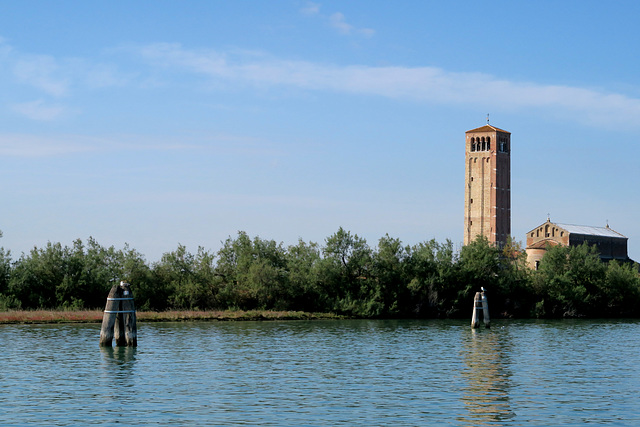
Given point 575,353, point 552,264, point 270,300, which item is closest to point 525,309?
point 552,264

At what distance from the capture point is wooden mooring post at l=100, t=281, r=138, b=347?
125 feet

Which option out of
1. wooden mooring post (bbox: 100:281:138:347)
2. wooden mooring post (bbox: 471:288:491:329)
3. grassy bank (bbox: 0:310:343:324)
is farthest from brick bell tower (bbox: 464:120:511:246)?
wooden mooring post (bbox: 100:281:138:347)

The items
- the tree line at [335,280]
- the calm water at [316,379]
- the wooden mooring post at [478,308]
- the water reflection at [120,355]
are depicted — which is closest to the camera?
the calm water at [316,379]

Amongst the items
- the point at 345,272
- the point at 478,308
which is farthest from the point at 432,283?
the point at 478,308

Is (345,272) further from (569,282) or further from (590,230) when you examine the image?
(590,230)

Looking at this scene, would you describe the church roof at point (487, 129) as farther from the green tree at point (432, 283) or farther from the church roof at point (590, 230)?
the green tree at point (432, 283)

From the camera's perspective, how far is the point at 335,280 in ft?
252

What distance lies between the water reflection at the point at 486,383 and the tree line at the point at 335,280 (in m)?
29.6

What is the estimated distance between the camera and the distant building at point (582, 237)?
148 metres

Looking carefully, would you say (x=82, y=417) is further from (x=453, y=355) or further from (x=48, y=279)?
(x=48, y=279)

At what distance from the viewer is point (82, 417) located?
2158cm

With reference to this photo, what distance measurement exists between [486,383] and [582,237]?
128 metres

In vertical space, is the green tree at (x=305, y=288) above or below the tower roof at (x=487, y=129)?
below

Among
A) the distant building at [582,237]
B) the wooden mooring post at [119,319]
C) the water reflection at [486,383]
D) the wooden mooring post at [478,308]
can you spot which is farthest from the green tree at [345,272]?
the distant building at [582,237]
